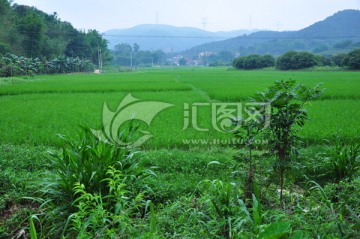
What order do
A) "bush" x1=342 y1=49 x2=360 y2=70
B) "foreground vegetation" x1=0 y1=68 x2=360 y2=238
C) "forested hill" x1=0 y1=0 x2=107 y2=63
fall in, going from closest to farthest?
"foreground vegetation" x1=0 y1=68 x2=360 y2=238 < "bush" x1=342 y1=49 x2=360 y2=70 < "forested hill" x1=0 y1=0 x2=107 y2=63

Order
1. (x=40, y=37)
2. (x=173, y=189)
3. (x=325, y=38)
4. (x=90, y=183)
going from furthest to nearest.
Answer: (x=325, y=38) → (x=40, y=37) → (x=173, y=189) → (x=90, y=183)

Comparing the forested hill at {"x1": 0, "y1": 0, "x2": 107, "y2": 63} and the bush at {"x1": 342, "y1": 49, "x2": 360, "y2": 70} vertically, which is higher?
the forested hill at {"x1": 0, "y1": 0, "x2": 107, "y2": 63}

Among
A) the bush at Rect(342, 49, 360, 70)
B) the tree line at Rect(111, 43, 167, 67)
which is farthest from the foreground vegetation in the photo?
the tree line at Rect(111, 43, 167, 67)

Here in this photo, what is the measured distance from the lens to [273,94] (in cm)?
278

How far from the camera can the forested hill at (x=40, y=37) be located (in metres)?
38.2

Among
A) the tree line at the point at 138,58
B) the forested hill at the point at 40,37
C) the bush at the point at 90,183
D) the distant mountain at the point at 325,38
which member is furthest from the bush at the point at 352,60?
the tree line at the point at 138,58

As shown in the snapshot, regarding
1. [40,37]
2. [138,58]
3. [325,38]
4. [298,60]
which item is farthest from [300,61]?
[138,58]

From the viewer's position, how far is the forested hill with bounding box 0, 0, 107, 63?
3816 centimetres

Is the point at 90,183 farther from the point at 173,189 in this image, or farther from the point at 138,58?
the point at 138,58

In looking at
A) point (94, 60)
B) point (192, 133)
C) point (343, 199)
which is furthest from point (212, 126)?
point (94, 60)

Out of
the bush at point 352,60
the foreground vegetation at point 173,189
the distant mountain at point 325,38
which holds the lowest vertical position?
the foreground vegetation at point 173,189

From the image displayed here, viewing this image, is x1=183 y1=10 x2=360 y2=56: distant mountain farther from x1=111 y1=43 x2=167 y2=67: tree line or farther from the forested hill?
the forested hill

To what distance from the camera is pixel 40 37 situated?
4128 centimetres

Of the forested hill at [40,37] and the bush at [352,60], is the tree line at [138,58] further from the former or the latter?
the bush at [352,60]
